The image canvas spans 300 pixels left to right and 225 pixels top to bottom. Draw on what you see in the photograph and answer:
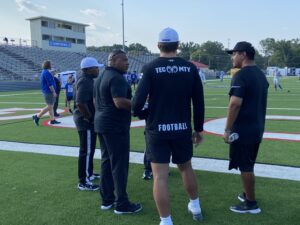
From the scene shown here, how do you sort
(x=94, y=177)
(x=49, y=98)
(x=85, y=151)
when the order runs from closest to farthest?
(x=85, y=151) → (x=94, y=177) → (x=49, y=98)

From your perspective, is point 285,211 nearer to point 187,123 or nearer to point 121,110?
point 187,123

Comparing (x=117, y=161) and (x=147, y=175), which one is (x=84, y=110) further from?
(x=147, y=175)

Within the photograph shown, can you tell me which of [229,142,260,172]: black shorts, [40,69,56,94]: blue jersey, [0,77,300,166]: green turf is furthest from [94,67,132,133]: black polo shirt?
[40,69,56,94]: blue jersey

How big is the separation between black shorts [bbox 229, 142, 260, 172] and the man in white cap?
201 centimetres

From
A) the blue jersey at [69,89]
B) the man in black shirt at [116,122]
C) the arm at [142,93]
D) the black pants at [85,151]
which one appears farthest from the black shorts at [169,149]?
→ the blue jersey at [69,89]

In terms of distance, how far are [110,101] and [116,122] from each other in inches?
10.1

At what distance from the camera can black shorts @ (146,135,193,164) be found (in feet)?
11.8

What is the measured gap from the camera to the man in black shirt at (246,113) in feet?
13.0

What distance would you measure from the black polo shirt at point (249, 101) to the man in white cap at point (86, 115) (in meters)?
1.94

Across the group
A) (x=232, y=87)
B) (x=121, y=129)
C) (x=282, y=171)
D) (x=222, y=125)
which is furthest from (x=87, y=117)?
(x=222, y=125)

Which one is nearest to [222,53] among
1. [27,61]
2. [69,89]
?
[27,61]

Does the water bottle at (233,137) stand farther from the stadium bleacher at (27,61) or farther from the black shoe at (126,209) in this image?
the stadium bleacher at (27,61)

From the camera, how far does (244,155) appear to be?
4109 millimetres

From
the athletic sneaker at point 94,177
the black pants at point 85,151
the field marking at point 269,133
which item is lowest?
the athletic sneaker at point 94,177
